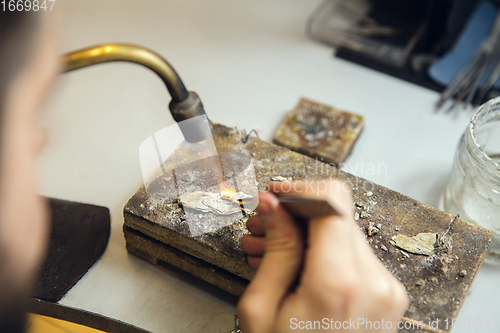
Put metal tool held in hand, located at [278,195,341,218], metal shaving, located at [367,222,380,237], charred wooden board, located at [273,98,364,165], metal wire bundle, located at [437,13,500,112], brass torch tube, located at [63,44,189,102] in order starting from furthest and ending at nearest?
metal wire bundle, located at [437,13,500,112] < charred wooden board, located at [273,98,364,165] < metal shaving, located at [367,222,380,237] < brass torch tube, located at [63,44,189,102] < metal tool held in hand, located at [278,195,341,218]

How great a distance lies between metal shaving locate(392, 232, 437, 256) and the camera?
744 mm

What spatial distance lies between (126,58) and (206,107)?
58 centimetres

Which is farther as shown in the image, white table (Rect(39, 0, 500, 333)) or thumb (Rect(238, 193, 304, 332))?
white table (Rect(39, 0, 500, 333))

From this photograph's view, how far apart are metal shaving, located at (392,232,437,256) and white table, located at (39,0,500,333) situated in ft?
0.69

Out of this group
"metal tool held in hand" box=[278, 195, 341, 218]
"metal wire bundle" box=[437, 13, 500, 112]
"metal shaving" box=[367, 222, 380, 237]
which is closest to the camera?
"metal tool held in hand" box=[278, 195, 341, 218]

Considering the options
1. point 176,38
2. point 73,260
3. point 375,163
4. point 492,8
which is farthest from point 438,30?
point 73,260

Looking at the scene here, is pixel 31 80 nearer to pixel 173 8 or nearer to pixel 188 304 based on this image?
pixel 188 304

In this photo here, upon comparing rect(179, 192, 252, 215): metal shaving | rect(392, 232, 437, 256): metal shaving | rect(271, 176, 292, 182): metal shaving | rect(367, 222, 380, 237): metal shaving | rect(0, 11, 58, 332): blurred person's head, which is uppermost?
rect(0, 11, 58, 332): blurred person's head

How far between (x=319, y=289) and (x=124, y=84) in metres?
1.10

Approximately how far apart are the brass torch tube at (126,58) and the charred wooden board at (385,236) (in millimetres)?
178

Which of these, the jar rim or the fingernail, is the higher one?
the fingernail

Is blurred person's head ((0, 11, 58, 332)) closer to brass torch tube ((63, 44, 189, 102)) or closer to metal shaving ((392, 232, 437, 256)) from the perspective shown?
brass torch tube ((63, 44, 189, 102))

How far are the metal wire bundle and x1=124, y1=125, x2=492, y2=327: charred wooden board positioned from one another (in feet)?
2.05

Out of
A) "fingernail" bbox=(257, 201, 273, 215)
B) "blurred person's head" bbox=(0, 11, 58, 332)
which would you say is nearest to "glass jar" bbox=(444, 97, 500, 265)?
"fingernail" bbox=(257, 201, 273, 215)
